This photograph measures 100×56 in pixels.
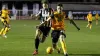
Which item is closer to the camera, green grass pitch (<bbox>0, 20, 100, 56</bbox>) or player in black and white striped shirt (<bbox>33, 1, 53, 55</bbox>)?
player in black and white striped shirt (<bbox>33, 1, 53, 55</bbox>)

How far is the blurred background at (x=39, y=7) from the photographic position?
Answer: 8119 cm

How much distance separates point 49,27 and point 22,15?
66.3 meters

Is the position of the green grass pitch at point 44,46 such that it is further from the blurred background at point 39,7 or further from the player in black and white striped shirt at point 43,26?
the blurred background at point 39,7

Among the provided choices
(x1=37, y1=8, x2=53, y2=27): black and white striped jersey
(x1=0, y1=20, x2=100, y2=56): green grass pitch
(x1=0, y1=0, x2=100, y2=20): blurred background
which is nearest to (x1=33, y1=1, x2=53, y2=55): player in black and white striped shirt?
(x1=37, y1=8, x2=53, y2=27): black and white striped jersey

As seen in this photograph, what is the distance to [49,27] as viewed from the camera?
15.3 metres

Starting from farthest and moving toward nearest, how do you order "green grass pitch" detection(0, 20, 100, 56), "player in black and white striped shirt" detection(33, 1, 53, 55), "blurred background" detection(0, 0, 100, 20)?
1. "blurred background" detection(0, 0, 100, 20)
2. "green grass pitch" detection(0, 20, 100, 56)
3. "player in black and white striped shirt" detection(33, 1, 53, 55)

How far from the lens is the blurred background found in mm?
81188

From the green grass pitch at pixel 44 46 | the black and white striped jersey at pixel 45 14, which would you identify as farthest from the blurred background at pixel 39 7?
the black and white striped jersey at pixel 45 14

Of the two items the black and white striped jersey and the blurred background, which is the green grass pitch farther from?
the blurred background

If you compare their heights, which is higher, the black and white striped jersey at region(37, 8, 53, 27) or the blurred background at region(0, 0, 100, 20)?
the black and white striped jersey at region(37, 8, 53, 27)

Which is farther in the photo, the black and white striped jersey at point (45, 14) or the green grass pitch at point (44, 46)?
the green grass pitch at point (44, 46)

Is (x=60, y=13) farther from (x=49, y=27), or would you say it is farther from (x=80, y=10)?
(x=80, y=10)

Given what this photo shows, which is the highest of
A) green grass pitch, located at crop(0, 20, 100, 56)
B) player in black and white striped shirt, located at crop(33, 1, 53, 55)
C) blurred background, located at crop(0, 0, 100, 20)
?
player in black and white striped shirt, located at crop(33, 1, 53, 55)

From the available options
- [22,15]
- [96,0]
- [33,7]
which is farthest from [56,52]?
[96,0]
